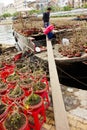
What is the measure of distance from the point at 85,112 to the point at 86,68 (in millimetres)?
1729

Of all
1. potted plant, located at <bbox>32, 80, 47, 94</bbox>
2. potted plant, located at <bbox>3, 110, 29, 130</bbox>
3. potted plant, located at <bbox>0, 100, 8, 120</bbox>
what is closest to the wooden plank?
potted plant, located at <bbox>32, 80, 47, 94</bbox>

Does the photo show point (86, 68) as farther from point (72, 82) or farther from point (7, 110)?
point (7, 110)

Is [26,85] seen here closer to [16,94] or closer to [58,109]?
[16,94]

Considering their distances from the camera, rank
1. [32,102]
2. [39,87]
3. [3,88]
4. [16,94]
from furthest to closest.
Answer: [3,88] < [39,87] < [16,94] < [32,102]

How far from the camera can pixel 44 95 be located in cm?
369

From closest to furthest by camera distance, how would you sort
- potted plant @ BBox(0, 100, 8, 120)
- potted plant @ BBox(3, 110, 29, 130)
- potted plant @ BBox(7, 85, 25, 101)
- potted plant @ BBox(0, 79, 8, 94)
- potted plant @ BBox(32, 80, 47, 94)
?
1. potted plant @ BBox(3, 110, 29, 130)
2. potted plant @ BBox(0, 100, 8, 120)
3. potted plant @ BBox(7, 85, 25, 101)
4. potted plant @ BBox(32, 80, 47, 94)
5. potted plant @ BBox(0, 79, 8, 94)

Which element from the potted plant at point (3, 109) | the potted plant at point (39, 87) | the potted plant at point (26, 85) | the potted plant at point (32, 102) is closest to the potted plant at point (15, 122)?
the potted plant at point (3, 109)

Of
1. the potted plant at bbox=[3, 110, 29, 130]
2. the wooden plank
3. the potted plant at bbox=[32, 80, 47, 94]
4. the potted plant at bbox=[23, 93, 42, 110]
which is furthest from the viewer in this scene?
the potted plant at bbox=[32, 80, 47, 94]

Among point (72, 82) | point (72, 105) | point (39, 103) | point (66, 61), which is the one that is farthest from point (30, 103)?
point (72, 82)

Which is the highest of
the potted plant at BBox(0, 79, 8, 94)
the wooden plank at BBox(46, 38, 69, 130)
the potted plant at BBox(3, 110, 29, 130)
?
the wooden plank at BBox(46, 38, 69, 130)

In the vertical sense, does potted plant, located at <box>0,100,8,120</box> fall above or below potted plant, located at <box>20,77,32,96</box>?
above

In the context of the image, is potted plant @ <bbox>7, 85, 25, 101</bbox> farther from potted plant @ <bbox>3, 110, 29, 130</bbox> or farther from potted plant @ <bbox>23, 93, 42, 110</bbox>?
potted plant @ <bbox>3, 110, 29, 130</bbox>

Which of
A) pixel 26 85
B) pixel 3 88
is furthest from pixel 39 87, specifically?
pixel 3 88

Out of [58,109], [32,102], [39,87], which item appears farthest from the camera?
[39,87]
